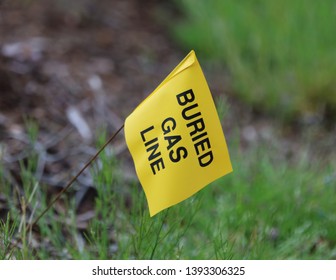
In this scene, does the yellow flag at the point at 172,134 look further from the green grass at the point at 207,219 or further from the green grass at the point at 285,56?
the green grass at the point at 285,56

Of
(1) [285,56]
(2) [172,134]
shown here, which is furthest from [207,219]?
(1) [285,56]

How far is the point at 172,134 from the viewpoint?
139 centimetres

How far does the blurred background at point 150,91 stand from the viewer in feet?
6.37

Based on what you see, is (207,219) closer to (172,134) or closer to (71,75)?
(172,134)

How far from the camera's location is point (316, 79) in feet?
10.5

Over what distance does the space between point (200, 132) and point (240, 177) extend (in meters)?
1.04

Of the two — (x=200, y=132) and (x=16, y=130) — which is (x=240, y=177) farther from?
(x=200, y=132)

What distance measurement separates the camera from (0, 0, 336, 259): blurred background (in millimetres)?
1941

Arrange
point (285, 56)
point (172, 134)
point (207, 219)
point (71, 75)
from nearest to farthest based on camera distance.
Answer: point (172, 134)
point (207, 219)
point (71, 75)
point (285, 56)

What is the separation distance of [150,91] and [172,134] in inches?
74.4

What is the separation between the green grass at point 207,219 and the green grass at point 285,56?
588 mm

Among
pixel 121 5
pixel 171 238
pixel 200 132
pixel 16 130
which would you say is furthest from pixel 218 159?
pixel 121 5

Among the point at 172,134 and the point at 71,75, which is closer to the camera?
the point at 172,134

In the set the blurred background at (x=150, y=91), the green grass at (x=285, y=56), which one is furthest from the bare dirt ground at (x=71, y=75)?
the green grass at (x=285, y=56)
